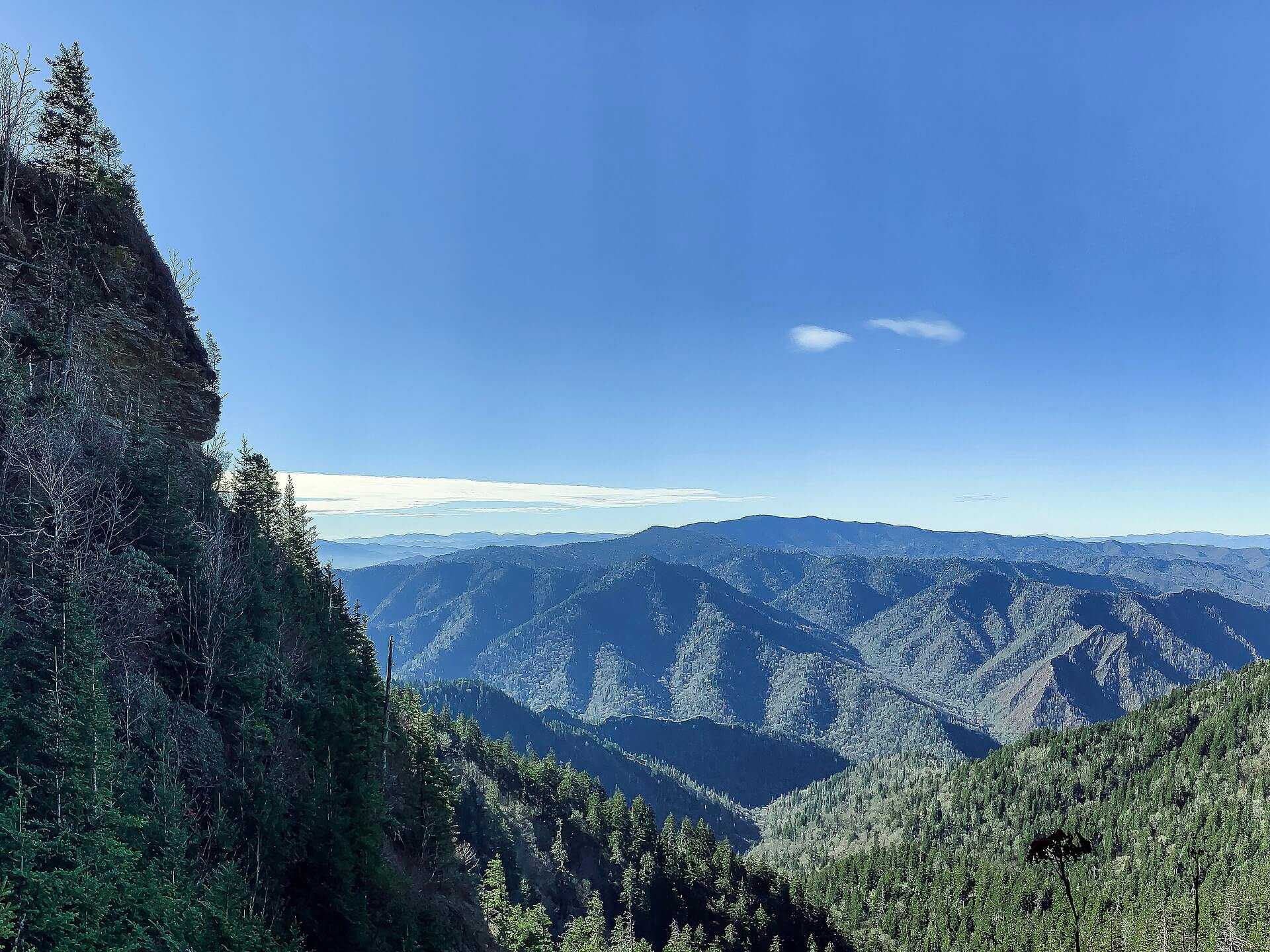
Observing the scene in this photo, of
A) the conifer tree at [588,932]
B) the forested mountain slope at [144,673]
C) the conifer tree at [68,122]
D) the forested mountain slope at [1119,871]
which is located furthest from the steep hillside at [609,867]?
the conifer tree at [68,122]

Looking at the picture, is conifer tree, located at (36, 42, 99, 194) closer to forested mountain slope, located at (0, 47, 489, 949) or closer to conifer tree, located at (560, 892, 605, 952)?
forested mountain slope, located at (0, 47, 489, 949)

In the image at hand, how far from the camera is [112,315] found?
39281mm

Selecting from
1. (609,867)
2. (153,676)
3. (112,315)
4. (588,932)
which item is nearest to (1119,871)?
(609,867)

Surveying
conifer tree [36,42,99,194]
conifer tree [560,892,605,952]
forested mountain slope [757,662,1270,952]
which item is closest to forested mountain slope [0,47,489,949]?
conifer tree [36,42,99,194]

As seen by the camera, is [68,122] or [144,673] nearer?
[144,673]

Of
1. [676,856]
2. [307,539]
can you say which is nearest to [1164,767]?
[676,856]

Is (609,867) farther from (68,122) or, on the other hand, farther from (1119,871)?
(1119,871)

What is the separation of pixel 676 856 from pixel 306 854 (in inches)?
4056

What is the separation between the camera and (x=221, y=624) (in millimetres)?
33969

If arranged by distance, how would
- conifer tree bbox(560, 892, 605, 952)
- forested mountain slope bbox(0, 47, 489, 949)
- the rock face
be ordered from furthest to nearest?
conifer tree bbox(560, 892, 605, 952) → the rock face → forested mountain slope bbox(0, 47, 489, 949)

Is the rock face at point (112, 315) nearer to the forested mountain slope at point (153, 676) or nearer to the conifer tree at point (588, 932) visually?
the forested mountain slope at point (153, 676)

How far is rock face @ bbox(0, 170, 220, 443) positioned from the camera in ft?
111

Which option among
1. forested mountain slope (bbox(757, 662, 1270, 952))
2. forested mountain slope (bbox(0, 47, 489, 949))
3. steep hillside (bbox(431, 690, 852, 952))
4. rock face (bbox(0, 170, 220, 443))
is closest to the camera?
forested mountain slope (bbox(0, 47, 489, 949))

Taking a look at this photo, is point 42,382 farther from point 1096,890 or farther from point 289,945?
point 1096,890
